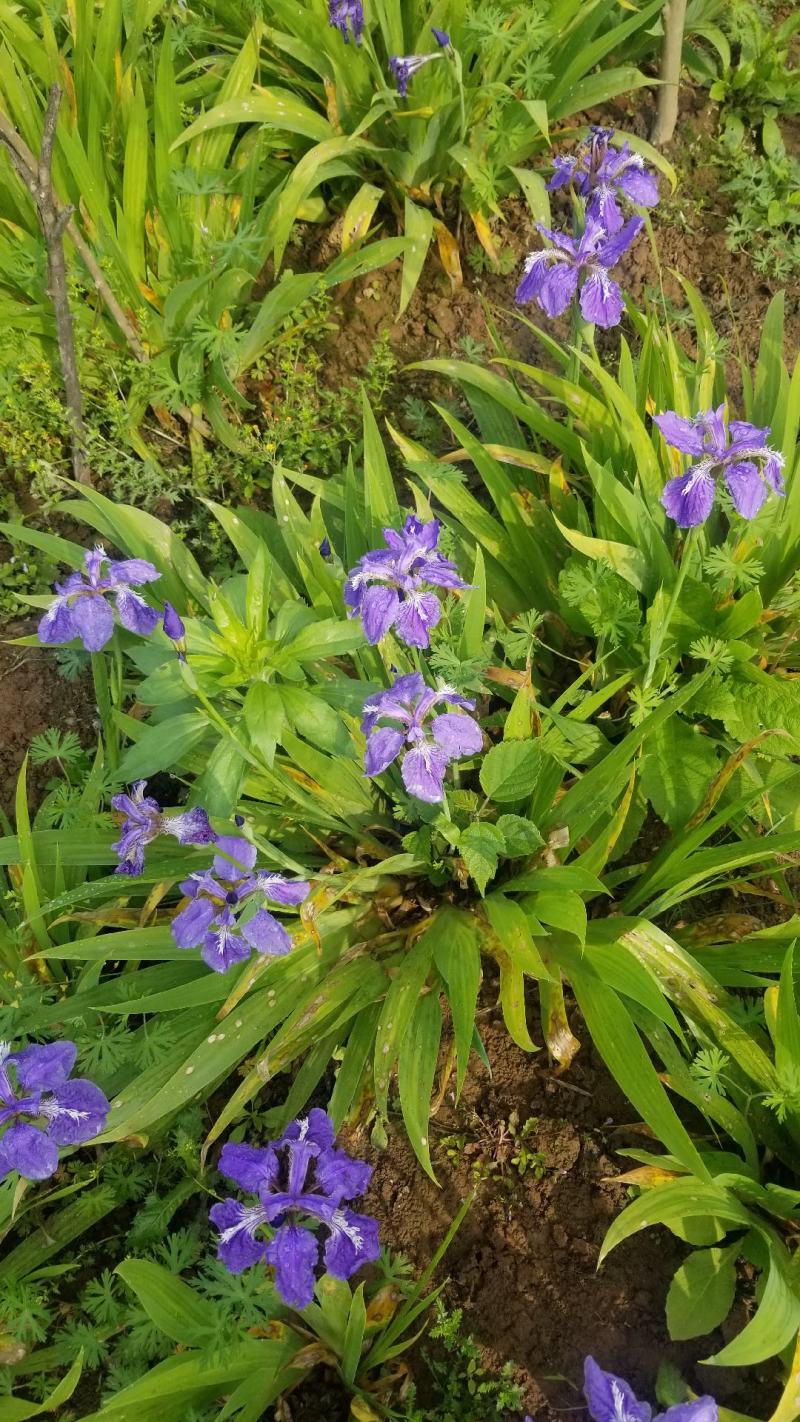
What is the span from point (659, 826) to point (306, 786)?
87cm

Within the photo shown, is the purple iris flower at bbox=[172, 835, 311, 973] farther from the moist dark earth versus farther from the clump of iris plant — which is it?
the clump of iris plant

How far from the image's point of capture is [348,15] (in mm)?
2432

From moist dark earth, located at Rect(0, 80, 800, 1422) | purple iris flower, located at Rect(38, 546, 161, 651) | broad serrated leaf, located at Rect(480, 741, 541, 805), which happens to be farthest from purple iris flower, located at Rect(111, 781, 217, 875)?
moist dark earth, located at Rect(0, 80, 800, 1422)

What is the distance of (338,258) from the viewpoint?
2.87 meters

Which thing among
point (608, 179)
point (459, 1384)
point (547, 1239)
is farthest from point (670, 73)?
Answer: point (459, 1384)

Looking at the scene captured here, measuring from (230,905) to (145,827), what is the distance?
21 cm

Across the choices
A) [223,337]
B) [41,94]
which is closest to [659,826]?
[223,337]

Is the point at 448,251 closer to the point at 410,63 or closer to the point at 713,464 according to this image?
the point at 410,63

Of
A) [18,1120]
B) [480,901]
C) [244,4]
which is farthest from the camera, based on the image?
[244,4]

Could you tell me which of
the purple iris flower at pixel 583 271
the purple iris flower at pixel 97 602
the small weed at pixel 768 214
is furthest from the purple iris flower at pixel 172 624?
the small weed at pixel 768 214

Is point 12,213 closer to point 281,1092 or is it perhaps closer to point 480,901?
point 480,901

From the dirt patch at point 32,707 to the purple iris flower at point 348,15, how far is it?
1.92 m

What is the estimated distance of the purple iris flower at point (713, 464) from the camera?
59.4 inches

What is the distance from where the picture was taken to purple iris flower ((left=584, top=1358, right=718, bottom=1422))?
42.6 inches
